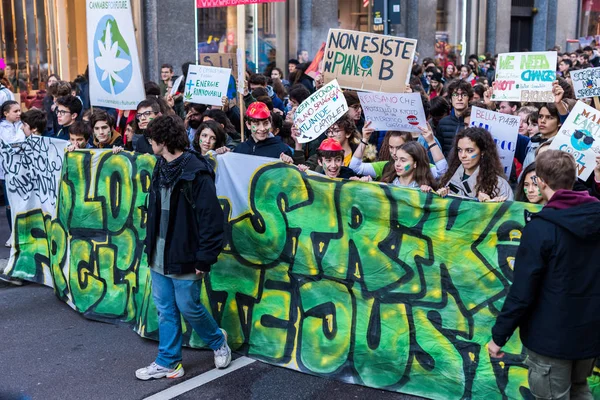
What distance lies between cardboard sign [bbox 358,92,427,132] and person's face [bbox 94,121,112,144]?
240 cm

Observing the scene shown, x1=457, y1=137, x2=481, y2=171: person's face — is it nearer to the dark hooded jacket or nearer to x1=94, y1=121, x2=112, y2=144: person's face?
the dark hooded jacket

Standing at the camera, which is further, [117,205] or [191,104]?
[191,104]

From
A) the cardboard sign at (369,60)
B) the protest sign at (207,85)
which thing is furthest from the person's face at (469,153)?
the protest sign at (207,85)

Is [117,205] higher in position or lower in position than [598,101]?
lower

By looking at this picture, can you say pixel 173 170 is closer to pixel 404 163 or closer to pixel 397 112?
pixel 404 163

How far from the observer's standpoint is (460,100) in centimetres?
816

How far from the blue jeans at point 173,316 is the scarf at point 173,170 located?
2.02 ft

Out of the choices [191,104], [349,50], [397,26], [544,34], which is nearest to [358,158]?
[349,50]

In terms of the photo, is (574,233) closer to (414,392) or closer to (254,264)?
(414,392)

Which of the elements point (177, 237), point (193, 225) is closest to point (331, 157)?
point (193, 225)

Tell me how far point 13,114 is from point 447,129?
4.72 m

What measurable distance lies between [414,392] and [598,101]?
5.22m

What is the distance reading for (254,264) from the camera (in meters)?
5.84

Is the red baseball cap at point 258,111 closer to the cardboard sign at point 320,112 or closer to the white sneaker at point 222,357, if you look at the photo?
the cardboard sign at point 320,112
